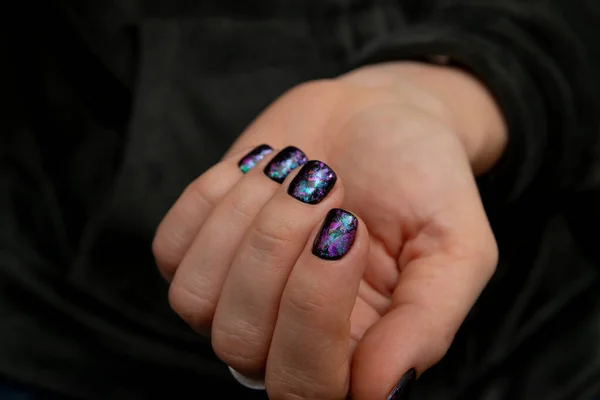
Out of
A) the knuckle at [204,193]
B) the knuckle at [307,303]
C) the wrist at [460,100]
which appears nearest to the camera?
the knuckle at [307,303]

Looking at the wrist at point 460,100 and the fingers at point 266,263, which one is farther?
the wrist at point 460,100

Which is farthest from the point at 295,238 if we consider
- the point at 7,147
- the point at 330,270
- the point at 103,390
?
the point at 7,147

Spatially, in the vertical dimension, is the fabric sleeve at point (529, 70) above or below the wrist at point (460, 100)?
above

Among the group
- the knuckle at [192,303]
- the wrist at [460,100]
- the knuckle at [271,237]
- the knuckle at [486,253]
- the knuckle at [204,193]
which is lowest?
the knuckle at [192,303]

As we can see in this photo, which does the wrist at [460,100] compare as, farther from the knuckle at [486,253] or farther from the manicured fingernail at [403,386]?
the manicured fingernail at [403,386]

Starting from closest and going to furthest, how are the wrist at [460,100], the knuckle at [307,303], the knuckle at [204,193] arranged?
1. the knuckle at [307,303]
2. the knuckle at [204,193]
3. the wrist at [460,100]

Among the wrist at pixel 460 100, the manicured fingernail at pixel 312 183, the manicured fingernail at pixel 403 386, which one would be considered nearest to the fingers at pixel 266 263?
the manicured fingernail at pixel 312 183

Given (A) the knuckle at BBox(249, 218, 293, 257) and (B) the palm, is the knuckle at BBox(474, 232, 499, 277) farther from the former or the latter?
(A) the knuckle at BBox(249, 218, 293, 257)

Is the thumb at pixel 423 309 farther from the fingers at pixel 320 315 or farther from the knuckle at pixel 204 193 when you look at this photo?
the knuckle at pixel 204 193

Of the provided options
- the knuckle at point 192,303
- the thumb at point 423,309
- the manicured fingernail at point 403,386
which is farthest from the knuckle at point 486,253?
the knuckle at point 192,303

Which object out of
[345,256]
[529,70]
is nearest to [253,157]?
[345,256]
